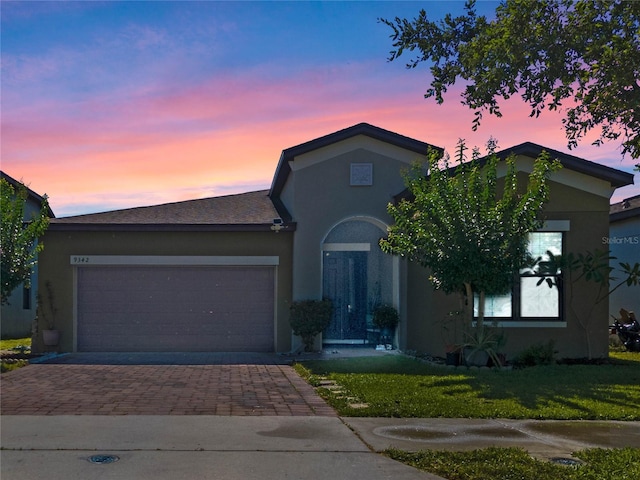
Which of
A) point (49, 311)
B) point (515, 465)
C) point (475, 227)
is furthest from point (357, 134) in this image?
point (515, 465)

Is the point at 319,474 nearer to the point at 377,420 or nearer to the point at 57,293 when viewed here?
the point at 377,420

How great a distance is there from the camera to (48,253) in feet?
67.9

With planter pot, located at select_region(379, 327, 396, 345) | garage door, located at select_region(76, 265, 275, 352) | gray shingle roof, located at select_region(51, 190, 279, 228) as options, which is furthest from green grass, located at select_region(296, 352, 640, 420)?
gray shingle roof, located at select_region(51, 190, 279, 228)

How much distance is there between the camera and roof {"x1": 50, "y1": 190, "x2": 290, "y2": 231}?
67.0 ft

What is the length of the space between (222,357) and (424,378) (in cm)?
633

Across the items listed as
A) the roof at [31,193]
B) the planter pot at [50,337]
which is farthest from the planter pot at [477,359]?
the roof at [31,193]

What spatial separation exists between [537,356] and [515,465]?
964cm

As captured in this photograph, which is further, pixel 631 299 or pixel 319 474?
pixel 631 299

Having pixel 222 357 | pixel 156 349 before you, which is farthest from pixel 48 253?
pixel 222 357

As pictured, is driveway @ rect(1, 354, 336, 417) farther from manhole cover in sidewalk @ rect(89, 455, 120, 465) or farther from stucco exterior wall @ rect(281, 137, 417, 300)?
stucco exterior wall @ rect(281, 137, 417, 300)

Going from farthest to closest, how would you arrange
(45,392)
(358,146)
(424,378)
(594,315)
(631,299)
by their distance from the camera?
(631,299) → (358,146) → (594,315) → (424,378) → (45,392)

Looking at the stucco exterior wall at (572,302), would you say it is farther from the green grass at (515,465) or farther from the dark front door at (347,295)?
the green grass at (515,465)

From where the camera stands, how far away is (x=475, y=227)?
16359 mm

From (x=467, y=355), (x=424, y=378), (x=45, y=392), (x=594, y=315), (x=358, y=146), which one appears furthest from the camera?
(x=358, y=146)
